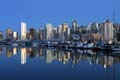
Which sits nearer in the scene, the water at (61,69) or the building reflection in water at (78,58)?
the water at (61,69)

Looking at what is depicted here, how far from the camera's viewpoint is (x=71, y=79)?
83.7ft

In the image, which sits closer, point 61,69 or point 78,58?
point 61,69

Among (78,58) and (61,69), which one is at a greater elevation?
(78,58)

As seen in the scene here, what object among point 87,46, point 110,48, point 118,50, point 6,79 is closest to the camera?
point 6,79

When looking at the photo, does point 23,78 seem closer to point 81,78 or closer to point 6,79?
point 6,79

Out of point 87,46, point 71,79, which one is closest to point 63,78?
point 71,79

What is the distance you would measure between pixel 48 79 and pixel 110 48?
206 ft

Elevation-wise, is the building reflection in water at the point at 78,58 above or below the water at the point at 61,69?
above

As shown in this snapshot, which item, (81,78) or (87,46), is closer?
(81,78)

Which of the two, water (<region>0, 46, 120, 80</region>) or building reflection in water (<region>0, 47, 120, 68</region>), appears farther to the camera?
building reflection in water (<region>0, 47, 120, 68</region>)

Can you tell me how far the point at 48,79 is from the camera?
1010 inches

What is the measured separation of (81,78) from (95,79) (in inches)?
53.7

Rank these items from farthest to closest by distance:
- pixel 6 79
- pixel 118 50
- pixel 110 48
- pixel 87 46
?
1. pixel 87 46
2. pixel 110 48
3. pixel 118 50
4. pixel 6 79

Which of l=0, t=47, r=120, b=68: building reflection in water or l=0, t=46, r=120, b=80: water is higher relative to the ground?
l=0, t=47, r=120, b=68: building reflection in water
